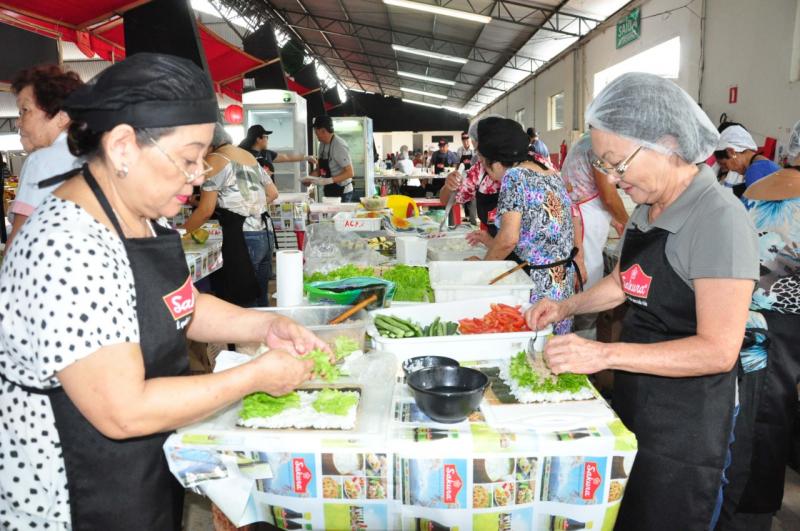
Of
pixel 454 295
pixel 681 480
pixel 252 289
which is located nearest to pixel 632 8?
pixel 252 289

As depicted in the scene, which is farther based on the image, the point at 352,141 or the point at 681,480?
the point at 352,141

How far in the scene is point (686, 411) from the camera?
1.71 m

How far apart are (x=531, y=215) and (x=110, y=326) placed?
8.02 ft

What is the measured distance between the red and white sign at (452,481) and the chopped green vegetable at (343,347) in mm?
598

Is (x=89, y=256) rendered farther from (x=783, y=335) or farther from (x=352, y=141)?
(x=352, y=141)

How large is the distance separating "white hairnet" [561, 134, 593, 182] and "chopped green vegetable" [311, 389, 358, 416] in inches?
142

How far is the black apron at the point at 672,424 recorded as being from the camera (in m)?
1.69

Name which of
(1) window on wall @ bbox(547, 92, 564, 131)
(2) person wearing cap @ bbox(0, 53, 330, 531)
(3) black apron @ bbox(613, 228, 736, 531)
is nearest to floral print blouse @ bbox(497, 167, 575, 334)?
(3) black apron @ bbox(613, 228, 736, 531)

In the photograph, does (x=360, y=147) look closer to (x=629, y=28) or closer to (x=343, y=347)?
(x=629, y=28)

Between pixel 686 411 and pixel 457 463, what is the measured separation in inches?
30.8

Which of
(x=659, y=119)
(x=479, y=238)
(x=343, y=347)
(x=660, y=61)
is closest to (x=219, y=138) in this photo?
(x=479, y=238)

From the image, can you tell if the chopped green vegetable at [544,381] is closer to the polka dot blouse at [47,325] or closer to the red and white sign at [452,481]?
the red and white sign at [452,481]

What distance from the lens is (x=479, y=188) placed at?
4.29 m

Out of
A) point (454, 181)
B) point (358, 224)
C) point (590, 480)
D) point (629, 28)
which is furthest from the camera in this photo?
point (629, 28)
